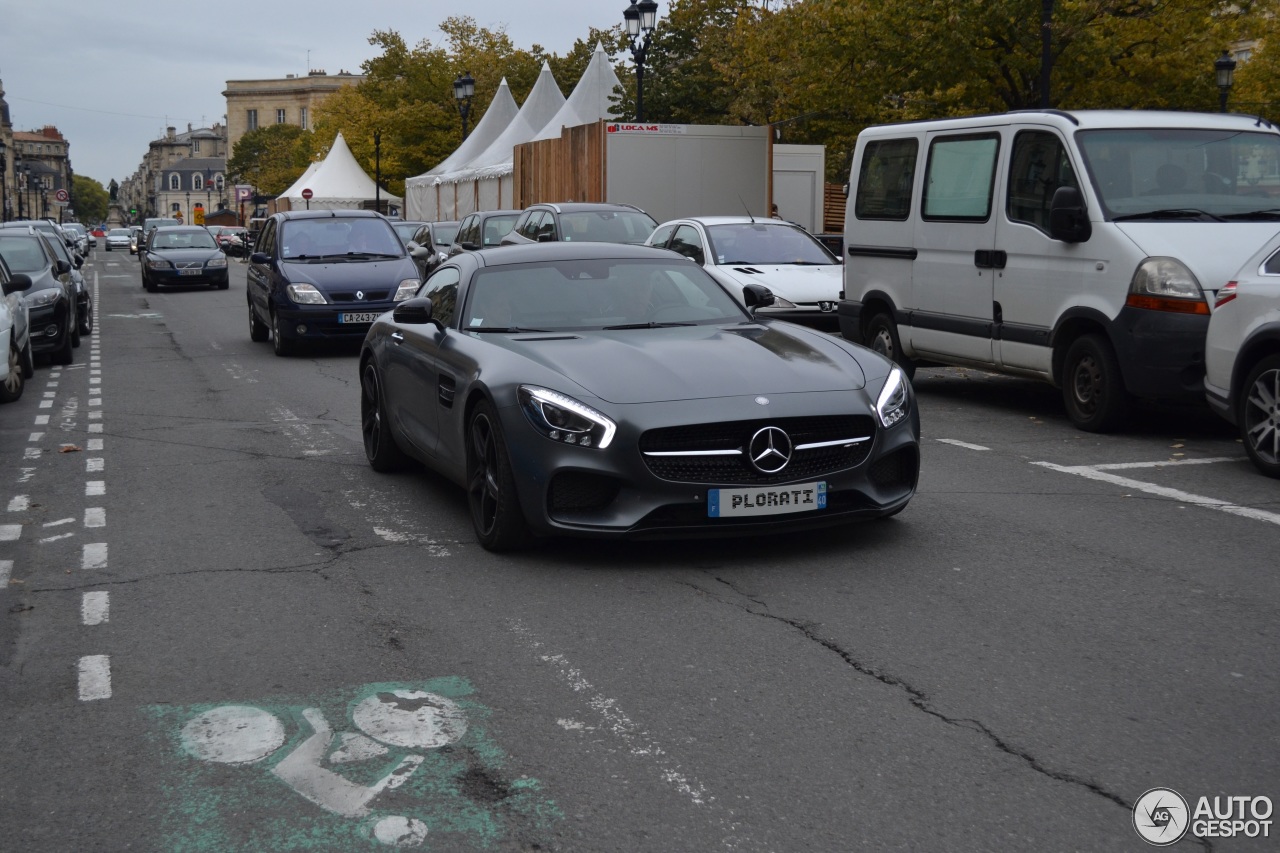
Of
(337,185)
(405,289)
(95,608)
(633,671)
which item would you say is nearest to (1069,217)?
(633,671)

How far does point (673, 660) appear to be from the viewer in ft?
16.7

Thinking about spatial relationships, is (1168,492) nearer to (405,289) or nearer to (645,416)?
(645,416)

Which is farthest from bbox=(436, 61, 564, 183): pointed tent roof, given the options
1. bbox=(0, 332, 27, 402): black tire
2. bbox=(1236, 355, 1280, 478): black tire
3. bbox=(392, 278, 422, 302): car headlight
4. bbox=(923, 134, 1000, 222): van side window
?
bbox=(1236, 355, 1280, 478): black tire

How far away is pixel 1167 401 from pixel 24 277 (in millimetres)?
10884

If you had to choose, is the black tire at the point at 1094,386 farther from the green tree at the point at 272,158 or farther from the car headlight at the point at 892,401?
the green tree at the point at 272,158

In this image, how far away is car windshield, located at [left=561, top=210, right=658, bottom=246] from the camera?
67.5ft

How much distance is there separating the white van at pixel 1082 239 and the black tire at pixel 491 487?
16.2 feet

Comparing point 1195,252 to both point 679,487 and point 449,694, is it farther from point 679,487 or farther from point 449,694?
point 449,694

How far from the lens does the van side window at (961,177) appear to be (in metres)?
11.3

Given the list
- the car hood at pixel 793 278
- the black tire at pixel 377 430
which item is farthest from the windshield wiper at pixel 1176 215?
the car hood at pixel 793 278

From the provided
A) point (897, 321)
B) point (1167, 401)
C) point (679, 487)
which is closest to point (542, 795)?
point (679, 487)

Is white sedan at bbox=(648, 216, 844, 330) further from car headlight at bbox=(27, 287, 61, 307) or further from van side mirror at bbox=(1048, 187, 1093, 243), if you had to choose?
car headlight at bbox=(27, 287, 61, 307)

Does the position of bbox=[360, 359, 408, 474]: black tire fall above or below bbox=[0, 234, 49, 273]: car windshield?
below

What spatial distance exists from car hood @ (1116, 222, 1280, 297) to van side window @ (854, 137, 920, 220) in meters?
2.58
